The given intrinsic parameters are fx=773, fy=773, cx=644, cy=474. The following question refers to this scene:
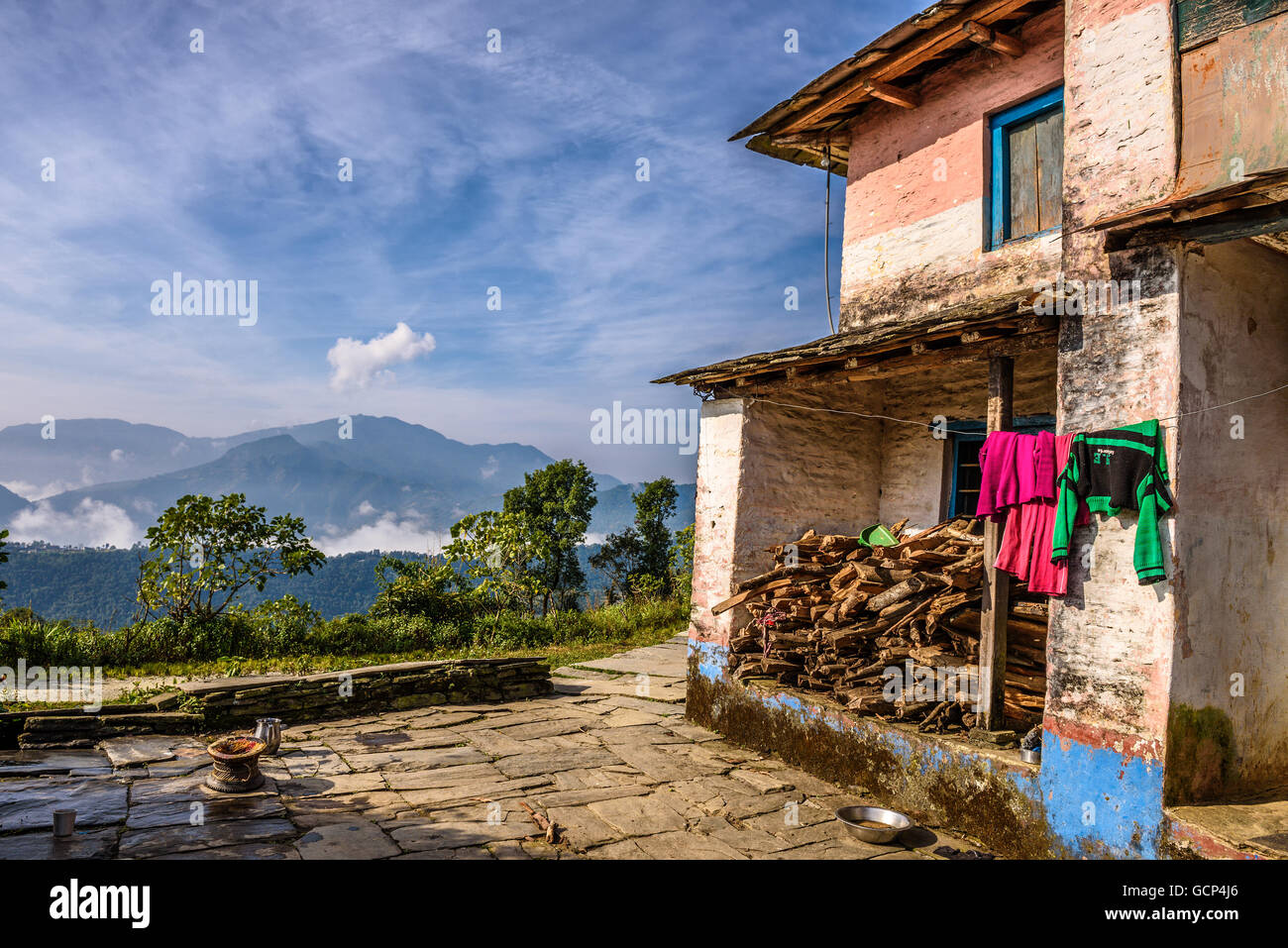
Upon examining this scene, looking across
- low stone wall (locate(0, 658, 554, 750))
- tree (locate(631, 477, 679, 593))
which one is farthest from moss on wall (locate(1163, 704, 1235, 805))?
tree (locate(631, 477, 679, 593))

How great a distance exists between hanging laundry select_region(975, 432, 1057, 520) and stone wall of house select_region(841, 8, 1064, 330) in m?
2.02

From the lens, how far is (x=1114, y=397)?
513cm

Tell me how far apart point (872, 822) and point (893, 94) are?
23.5 ft

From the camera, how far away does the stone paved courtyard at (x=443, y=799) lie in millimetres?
5137

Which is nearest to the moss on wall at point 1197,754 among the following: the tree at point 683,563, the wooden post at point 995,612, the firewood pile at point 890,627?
the firewood pile at point 890,627

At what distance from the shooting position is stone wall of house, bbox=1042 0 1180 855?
15.5 feet

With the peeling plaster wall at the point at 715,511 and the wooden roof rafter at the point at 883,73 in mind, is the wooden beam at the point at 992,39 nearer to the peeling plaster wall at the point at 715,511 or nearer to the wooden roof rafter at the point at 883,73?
the wooden roof rafter at the point at 883,73

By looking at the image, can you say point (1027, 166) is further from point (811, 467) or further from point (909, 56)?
point (811, 467)

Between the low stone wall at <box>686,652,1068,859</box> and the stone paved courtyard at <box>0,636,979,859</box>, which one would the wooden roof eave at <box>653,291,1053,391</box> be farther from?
the stone paved courtyard at <box>0,636,979,859</box>

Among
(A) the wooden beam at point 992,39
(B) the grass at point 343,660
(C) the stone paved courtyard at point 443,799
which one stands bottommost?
(B) the grass at point 343,660

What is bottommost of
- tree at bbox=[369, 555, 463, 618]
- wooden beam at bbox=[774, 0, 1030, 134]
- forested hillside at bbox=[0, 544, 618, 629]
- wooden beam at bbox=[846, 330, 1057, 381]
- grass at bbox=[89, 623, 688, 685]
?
forested hillside at bbox=[0, 544, 618, 629]

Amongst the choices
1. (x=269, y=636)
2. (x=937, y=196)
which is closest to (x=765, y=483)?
(x=937, y=196)

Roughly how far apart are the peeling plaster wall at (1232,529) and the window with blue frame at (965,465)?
327 cm
